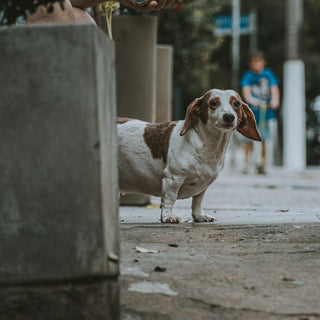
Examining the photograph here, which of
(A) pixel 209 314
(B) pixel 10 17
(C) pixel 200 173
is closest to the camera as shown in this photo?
(A) pixel 209 314

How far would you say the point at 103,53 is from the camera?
292cm

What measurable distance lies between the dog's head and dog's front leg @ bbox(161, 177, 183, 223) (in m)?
0.34

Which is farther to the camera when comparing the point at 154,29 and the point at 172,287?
the point at 154,29

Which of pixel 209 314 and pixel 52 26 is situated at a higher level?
pixel 52 26

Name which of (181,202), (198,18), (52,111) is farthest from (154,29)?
(198,18)

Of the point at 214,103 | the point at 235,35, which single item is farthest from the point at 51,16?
the point at 235,35

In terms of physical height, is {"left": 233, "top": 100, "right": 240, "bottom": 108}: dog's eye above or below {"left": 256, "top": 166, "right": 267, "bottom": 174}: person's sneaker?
above

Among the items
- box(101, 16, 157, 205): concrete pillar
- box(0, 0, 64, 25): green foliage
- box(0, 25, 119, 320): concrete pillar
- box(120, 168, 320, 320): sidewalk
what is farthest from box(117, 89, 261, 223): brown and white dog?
box(0, 25, 119, 320): concrete pillar

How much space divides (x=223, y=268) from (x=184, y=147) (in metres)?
1.53

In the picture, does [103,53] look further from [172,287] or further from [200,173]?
[200,173]

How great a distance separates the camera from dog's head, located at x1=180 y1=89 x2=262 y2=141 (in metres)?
4.86

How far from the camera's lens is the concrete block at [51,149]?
2.79m

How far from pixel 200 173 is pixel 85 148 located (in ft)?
7.64

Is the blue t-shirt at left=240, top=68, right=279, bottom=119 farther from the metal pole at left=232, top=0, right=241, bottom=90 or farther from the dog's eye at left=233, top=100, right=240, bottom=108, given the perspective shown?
the metal pole at left=232, top=0, right=241, bottom=90
